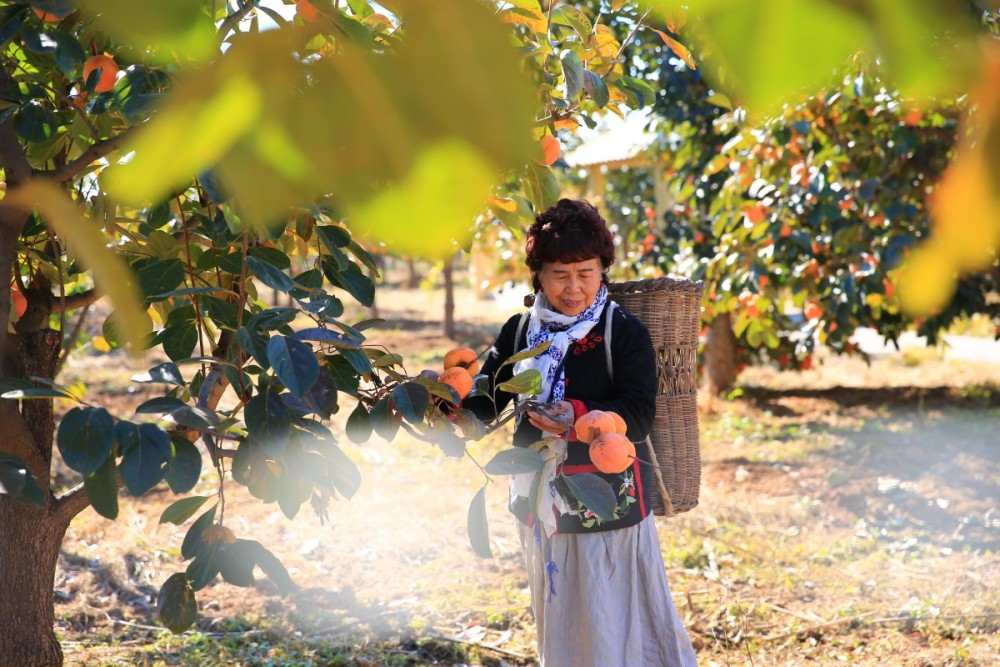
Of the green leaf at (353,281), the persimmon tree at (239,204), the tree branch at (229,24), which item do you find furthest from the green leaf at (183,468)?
the tree branch at (229,24)

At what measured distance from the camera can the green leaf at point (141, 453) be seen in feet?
2.93

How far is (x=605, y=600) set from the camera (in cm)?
212

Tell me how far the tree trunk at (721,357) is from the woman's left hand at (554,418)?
4552mm

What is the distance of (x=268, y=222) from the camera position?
224mm

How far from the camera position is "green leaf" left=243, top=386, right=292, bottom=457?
3.37 ft

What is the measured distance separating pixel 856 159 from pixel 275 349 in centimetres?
400

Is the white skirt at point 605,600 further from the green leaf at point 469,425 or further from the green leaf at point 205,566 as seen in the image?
the green leaf at point 205,566

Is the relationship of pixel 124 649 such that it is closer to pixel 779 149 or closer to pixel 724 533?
pixel 724 533

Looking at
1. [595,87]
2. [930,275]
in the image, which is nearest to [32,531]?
[595,87]

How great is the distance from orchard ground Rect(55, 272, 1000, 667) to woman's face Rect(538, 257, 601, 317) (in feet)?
3.96

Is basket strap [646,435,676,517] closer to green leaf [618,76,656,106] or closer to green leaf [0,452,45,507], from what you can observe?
green leaf [618,76,656,106]

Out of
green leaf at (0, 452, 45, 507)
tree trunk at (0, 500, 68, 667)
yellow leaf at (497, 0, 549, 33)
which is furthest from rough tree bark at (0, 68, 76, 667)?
yellow leaf at (497, 0, 549, 33)

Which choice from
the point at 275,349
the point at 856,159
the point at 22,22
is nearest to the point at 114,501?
the point at 275,349

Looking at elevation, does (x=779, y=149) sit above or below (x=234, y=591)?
above
